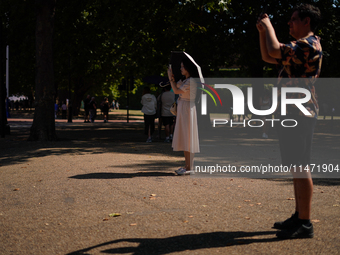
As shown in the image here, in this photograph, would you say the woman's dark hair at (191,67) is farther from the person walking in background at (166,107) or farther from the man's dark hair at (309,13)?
the person walking in background at (166,107)

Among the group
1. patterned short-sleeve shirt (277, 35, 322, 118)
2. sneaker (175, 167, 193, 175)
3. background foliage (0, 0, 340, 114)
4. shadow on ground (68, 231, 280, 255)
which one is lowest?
shadow on ground (68, 231, 280, 255)

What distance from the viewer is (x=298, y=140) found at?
3.91 meters

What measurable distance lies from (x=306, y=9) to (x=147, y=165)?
19.4 feet

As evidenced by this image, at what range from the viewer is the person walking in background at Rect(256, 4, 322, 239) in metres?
3.84

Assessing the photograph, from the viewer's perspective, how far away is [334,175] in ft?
26.5

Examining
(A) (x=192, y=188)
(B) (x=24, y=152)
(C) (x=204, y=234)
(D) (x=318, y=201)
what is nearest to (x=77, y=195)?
(A) (x=192, y=188)

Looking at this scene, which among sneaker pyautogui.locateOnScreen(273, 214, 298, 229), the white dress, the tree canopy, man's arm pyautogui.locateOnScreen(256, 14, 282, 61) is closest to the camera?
man's arm pyautogui.locateOnScreen(256, 14, 282, 61)

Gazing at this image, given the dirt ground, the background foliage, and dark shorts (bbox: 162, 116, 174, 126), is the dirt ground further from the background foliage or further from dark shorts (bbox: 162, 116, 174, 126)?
the background foliage

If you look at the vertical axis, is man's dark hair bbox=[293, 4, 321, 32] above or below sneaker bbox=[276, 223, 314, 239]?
above

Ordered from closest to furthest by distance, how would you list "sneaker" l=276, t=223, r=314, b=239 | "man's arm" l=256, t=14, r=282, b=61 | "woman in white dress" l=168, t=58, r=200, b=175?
"man's arm" l=256, t=14, r=282, b=61, "sneaker" l=276, t=223, r=314, b=239, "woman in white dress" l=168, t=58, r=200, b=175

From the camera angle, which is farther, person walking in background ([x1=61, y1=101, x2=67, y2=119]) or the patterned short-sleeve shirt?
person walking in background ([x1=61, y1=101, x2=67, y2=119])

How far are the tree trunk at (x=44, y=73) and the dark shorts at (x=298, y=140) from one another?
1202 centimetres

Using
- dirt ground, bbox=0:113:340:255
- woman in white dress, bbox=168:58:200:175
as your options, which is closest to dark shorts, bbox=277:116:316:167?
dirt ground, bbox=0:113:340:255

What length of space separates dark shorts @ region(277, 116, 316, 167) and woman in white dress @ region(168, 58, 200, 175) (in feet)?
11.9
